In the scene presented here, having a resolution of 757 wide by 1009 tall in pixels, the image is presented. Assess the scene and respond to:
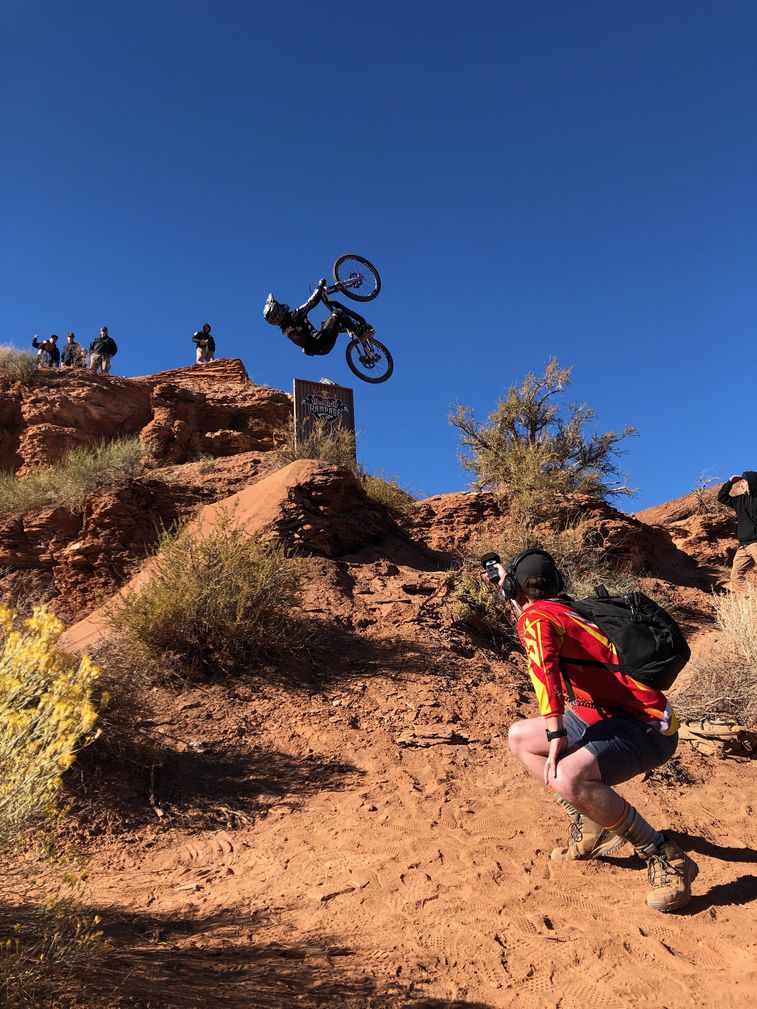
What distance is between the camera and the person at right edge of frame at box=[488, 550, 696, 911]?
114 inches

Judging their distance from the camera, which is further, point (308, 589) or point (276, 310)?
point (276, 310)

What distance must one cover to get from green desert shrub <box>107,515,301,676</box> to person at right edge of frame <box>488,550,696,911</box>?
334 centimetres

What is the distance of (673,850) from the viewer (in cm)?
303

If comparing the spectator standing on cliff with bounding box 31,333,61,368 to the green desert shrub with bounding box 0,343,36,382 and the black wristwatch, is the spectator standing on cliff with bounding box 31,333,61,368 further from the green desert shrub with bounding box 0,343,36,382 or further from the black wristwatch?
the black wristwatch

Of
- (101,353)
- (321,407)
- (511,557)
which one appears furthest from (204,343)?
(511,557)

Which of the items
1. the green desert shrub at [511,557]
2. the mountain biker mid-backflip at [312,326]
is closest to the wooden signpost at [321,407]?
the mountain biker mid-backflip at [312,326]

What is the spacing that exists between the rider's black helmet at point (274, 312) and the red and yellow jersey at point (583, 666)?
8546mm

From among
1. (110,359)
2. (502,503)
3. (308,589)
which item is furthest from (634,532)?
(110,359)

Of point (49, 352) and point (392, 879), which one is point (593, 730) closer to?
point (392, 879)

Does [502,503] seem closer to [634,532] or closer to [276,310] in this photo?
[634,532]

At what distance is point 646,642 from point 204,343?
18.6m

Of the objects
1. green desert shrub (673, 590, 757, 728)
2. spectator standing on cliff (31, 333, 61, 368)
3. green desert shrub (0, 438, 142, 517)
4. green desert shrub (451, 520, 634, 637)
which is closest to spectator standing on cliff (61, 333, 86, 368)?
spectator standing on cliff (31, 333, 61, 368)

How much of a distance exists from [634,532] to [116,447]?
9580mm

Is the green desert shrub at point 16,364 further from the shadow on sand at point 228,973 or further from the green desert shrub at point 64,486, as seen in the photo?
the shadow on sand at point 228,973
